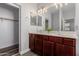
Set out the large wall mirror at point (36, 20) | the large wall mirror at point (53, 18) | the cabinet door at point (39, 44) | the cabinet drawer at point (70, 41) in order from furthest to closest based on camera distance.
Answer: the cabinet door at point (39, 44) → the large wall mirror at point (36, 20) → the large wall mirror at point (53, 18) → the cabinet drawer at point (70, 41)

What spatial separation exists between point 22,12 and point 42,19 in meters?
0.38

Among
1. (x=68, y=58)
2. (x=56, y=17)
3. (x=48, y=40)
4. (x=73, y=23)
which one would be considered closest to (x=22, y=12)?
(x=56, y=17)

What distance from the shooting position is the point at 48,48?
1811 mm

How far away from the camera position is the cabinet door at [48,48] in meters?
1.75

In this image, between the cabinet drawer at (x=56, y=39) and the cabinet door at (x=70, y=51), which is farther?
the cabinet drawer at (x=56, y=39)

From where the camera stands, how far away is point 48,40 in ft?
6.01

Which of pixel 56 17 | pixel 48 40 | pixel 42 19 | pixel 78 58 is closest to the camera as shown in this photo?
pixel 78 58

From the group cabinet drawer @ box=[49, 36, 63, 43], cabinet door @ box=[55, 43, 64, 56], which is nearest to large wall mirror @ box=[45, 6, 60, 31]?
cabinet drawer @ box=[49, 36, 63, 43]

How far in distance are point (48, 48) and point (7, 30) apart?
2.75 ft

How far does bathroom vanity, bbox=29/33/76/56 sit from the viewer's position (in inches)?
59.4

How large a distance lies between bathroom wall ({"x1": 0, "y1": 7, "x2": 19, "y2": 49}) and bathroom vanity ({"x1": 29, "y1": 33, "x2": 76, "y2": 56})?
298 millimetres

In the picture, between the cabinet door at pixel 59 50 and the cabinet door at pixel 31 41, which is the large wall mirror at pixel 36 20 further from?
the cabinet door at pixel 59 50

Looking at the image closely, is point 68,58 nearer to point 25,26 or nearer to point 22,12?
point 25,26

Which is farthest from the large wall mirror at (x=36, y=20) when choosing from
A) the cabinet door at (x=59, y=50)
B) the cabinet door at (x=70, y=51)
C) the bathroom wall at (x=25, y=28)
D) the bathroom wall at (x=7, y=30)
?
the cabinet door at (x=70, y=51)
